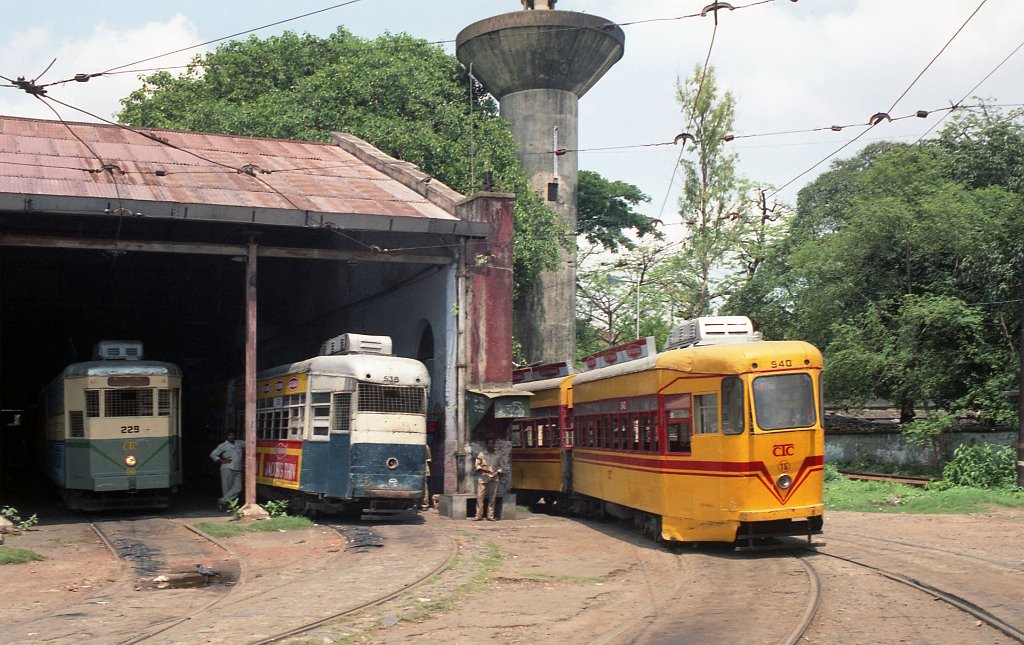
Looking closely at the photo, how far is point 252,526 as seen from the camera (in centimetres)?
1898

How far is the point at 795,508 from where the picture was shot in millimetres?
14734

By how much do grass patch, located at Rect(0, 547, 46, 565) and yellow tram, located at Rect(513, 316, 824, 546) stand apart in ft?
29.8

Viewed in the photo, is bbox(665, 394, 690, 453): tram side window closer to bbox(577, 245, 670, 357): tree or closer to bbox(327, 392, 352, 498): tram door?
bbox(327, 392, 352, 498): tram door

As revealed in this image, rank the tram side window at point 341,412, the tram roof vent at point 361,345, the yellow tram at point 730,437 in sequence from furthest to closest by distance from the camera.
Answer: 1. the tram roof vent at point 361,345
2. the tram side window at point 341,412
3. the yellow tram at point 730,437

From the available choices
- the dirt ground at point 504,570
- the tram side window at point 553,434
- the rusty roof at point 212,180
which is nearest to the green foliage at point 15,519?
the dirt ground at point 504,570

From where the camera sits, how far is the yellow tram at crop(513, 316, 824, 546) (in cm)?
1459

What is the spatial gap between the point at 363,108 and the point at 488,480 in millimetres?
20864

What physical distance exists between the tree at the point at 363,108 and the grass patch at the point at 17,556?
21230 millimetres

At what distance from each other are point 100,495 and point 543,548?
10339 millimetres

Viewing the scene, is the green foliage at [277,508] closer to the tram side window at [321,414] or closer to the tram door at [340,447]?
the tram door at [340,447]

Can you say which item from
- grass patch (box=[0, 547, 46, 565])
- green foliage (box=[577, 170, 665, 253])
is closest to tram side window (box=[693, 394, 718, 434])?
grass patch (box=[0, 547, 46, 565])

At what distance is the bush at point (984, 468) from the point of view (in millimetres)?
25250

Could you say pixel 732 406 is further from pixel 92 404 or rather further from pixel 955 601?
pixel 92 404

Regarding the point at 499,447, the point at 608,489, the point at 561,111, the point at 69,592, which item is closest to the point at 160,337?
the point at 561,111
